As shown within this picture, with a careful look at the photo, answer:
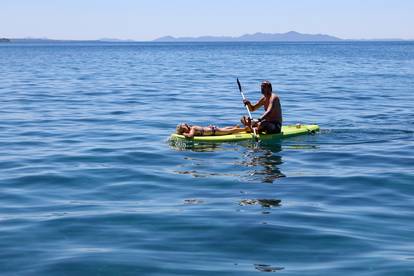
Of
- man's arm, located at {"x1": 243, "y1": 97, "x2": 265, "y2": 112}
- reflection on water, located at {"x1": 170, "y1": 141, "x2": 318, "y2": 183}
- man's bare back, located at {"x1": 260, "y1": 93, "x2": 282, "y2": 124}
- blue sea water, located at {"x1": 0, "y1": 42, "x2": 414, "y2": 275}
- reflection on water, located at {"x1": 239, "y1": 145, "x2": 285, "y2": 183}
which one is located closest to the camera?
blue sea water, located at {"x1": 0, "y1": 42, "x2": 414, "y2": 275}

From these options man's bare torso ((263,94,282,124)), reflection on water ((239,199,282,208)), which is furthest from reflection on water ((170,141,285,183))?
reflection on water ((239,199,282,208))

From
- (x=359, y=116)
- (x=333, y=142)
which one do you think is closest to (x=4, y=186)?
(x=333, y=142)

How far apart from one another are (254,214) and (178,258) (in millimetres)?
2235

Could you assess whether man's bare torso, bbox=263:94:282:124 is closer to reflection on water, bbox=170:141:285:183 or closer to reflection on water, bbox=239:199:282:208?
reflection on water, bbox=170:141:285:183

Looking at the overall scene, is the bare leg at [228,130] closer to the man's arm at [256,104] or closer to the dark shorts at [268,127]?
the dark shorts at [268,127]

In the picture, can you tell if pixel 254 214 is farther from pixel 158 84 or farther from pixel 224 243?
pixel 158 84

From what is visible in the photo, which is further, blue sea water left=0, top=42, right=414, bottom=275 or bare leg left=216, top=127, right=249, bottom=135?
bare leg left=216, top=127, right=249, bottom=135

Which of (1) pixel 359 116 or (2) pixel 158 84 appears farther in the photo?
(2) pixel 158 84

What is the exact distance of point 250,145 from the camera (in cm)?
1583

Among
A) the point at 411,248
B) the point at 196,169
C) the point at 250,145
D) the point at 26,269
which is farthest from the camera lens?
the point at 250,145

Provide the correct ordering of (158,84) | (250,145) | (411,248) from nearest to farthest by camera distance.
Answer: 1. (411,248)
2. (250,145)
3. (158,84)

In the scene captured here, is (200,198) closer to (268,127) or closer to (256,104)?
(268,127)

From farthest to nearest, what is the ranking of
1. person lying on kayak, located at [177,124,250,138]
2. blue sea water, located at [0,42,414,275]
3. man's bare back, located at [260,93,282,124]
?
man's bare back, located at [260,93,282,124], person lying on kayak, located at [177,124,250,138], blue sea water, located at [0,42,414,275]

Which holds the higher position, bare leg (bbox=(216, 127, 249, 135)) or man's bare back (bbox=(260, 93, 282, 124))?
man's bare back (bbox=(260, 93, 282, 124))
